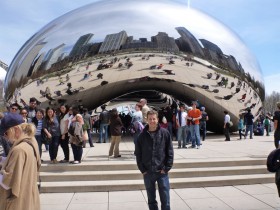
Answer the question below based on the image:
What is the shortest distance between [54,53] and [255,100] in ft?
28.2

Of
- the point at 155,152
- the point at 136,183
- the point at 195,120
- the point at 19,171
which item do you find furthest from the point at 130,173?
the point at 19,171

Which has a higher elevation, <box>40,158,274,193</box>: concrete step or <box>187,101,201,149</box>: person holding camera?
<box>187,101,201,149</box>: person holding camera

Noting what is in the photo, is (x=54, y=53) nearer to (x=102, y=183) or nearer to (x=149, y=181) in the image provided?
(x=102, y=183)

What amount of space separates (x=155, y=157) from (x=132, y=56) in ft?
29.1

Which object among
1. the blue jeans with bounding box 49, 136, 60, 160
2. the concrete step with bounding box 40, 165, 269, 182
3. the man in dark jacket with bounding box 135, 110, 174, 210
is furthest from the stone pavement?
the blue jeans with bounding box 49, 136, 60, 160

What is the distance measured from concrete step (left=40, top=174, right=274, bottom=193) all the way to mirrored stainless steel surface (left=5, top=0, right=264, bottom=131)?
674 cm

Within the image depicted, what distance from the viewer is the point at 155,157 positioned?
4039mm

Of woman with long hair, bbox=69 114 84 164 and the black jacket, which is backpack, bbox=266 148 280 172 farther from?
woman with long hair, bbox=69 114 84 164

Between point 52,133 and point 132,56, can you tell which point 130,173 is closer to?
point 52,133

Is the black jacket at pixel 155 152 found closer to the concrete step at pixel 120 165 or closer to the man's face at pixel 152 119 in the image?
the man's face at pixel 152 119

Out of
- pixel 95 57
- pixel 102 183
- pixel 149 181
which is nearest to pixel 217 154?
pixel 102 183

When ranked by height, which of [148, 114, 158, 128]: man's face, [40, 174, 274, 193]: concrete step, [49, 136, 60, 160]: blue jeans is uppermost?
[148, 114, 158, 128]: man's face

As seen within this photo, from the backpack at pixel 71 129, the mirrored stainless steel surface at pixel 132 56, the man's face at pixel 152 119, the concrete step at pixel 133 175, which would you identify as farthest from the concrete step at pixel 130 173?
the mirrored stainless steel surface at pixel 132 56

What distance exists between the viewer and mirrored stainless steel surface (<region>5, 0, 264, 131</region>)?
41.1ft
